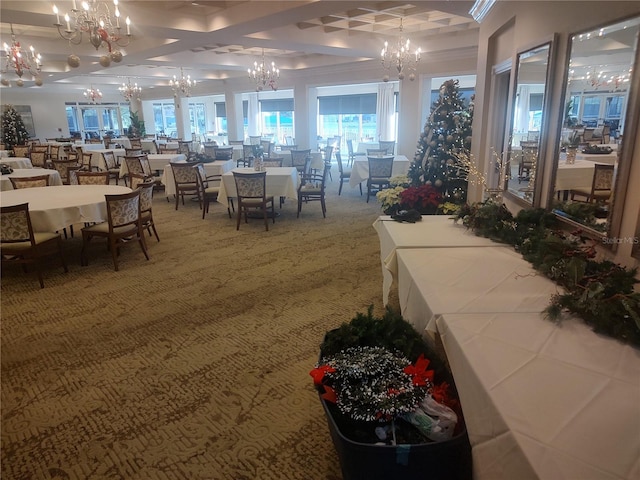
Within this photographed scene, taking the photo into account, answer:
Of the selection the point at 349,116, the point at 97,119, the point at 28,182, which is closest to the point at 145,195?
the point at 28,182

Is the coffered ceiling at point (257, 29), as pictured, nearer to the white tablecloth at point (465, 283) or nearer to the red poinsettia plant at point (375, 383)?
the white tablecloth at point (465, 283)

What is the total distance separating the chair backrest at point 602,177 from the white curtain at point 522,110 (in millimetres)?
1066

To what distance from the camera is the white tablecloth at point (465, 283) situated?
195 centimetres

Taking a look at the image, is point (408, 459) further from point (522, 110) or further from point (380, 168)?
point (380, 168)

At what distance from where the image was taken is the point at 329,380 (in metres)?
1.86

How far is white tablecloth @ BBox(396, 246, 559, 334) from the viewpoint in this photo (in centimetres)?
195

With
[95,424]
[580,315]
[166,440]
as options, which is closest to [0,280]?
[95,424]

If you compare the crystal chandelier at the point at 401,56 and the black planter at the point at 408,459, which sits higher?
the crystal chandelier at the point at 401,56

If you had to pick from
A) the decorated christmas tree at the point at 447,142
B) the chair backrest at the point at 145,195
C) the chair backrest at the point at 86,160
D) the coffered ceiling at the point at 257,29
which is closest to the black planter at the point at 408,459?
the decorated christmas tree at the point at 447,142

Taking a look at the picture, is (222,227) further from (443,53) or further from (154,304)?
(443,53)

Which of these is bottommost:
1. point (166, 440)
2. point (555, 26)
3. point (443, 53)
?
point (166, 440)

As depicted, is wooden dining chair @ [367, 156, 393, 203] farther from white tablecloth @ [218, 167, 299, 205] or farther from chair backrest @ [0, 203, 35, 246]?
chair backrest @ [0, 203, 35, 246]

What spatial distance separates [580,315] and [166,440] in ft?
6.91

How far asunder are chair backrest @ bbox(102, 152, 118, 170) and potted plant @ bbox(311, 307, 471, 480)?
10796 millimetres
